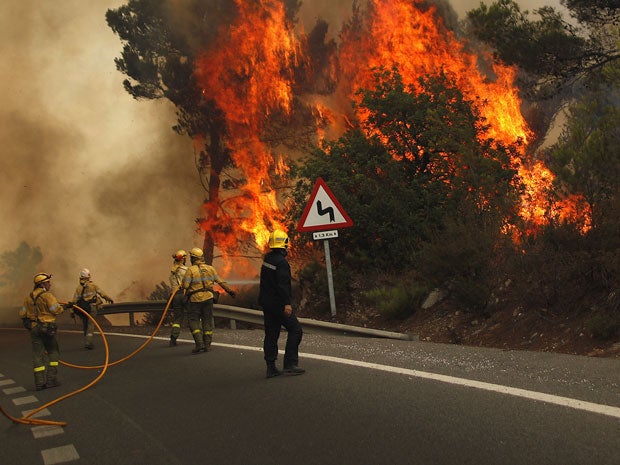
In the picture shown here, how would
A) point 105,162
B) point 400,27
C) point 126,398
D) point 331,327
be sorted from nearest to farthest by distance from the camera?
point 126,398 → point 331,327 → point 400,27 → point 105,162

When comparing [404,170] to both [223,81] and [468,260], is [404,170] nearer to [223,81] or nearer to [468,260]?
[468,260]

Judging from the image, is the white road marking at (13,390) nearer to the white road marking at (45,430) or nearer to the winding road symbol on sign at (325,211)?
the white road marking at (45,430)

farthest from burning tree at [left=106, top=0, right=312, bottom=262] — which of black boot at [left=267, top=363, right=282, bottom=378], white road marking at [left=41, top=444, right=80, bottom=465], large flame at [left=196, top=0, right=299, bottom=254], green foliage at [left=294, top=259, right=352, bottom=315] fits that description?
white road marking at [left=41, top=444, right=80, bottom=465]

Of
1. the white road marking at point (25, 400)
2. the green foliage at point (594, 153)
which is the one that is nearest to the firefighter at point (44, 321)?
the white road marking at point (25, 400)

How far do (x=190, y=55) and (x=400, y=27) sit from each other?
11541 millimetres

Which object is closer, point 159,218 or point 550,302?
point 550,302

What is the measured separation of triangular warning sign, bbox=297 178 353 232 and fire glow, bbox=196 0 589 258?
10581 mm

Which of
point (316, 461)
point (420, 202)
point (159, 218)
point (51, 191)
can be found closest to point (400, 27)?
point (420, 202)

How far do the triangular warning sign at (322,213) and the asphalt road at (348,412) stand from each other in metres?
4.11

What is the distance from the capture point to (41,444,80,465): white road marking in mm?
→ 5550

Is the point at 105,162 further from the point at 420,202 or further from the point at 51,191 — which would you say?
the point at 420,202

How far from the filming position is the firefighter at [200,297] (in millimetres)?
11539

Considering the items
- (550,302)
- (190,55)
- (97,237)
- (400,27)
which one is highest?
(190,55)

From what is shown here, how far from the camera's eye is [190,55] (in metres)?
32.4
